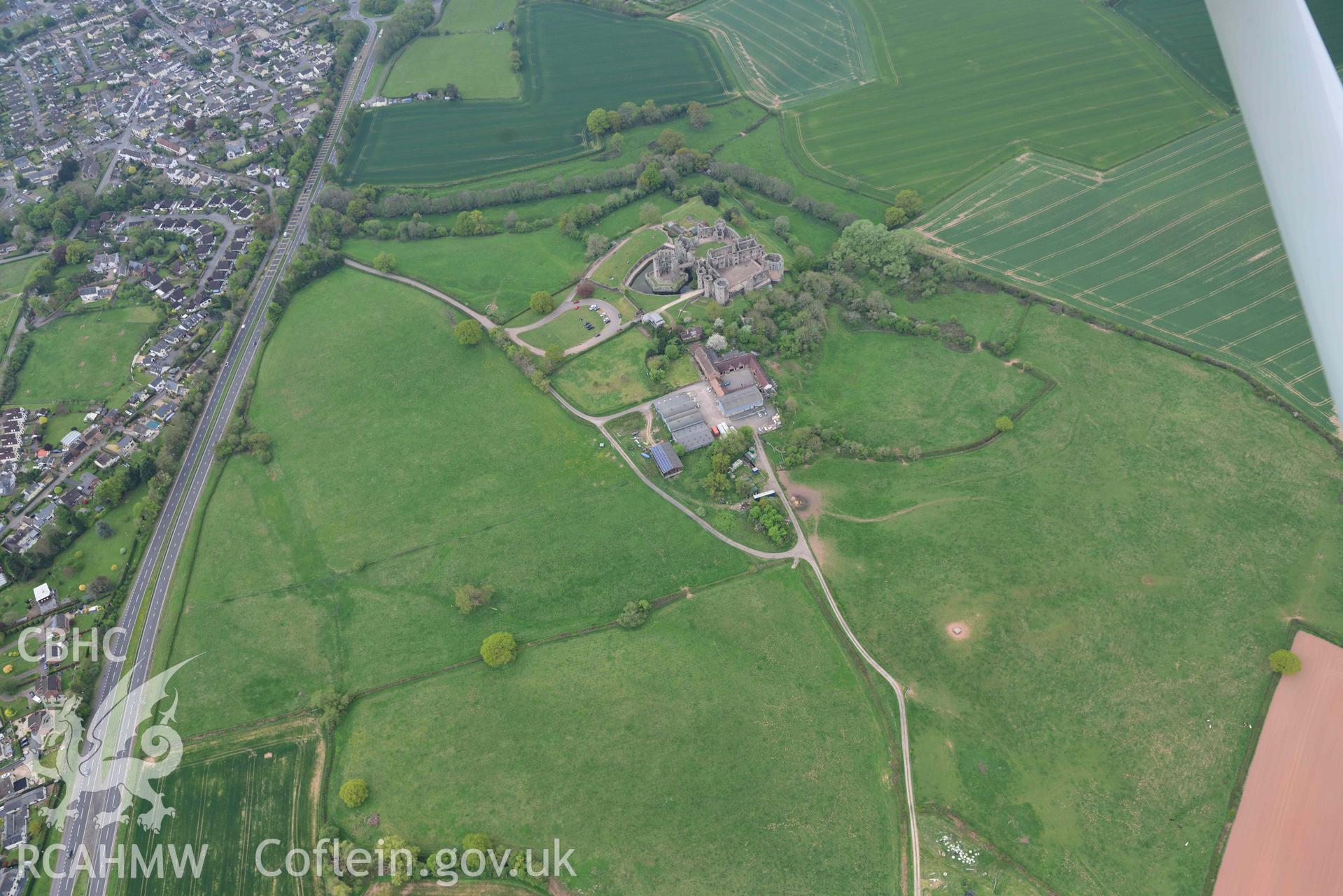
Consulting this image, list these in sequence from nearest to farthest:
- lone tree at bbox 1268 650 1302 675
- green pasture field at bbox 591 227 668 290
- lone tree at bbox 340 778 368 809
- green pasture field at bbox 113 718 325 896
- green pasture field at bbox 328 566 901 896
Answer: green pasture field at bbox 328 566 901 896 → green pasture field at bbox 113 718 325 896 → lone tree at bbox 340 778 368 809 → lone tree at bbox 1268 650 1302 675 → green pasture field at bbox 591 227 668 290

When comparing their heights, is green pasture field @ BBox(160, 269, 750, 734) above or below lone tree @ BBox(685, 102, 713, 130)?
below

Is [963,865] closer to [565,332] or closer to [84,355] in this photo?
[565,332]

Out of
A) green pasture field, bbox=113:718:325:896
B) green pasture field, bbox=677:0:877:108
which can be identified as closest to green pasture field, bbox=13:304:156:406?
green pasture field, bbox=113:718:325:896

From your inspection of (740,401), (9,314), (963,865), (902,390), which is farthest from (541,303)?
(9,314)

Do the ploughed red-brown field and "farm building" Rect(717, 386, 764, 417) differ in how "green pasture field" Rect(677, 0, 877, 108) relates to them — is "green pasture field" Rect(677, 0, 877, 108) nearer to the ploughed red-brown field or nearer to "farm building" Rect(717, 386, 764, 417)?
"farm building" Rect(717, 386, 764, 417)

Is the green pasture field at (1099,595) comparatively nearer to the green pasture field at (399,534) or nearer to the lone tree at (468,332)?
the green pasture field at (399,534)

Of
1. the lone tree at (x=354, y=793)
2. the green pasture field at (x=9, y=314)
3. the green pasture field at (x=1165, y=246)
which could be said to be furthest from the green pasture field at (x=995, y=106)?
the green pasture field at (x=9, y=314)
